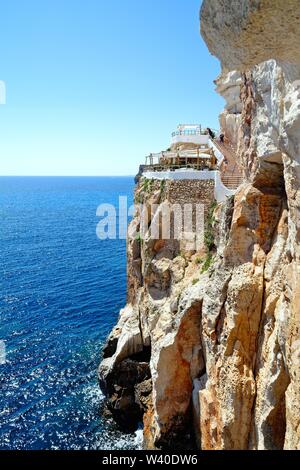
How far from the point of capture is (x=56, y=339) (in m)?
34.3

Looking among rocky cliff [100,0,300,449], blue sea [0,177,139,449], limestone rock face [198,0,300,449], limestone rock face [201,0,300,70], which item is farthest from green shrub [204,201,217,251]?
limestone rock face [201,0,300,70]

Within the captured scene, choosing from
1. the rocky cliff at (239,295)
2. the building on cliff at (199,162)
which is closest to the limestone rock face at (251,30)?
the rocky cliff at (239,295)

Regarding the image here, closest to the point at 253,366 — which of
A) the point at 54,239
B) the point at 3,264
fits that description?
the point at 3,264

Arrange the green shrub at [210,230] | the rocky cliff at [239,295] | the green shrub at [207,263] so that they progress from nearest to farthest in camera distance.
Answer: the rocky cliff at [239,295] < the green shrub at [207,263] < the green shrub at [210,230]

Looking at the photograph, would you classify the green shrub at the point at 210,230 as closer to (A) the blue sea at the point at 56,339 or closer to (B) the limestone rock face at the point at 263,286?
(B) the limestone rock face at the point at 263,286

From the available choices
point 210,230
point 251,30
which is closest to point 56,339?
point 210,230

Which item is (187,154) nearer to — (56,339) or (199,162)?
(199,162)

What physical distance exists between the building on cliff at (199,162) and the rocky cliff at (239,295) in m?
1.05

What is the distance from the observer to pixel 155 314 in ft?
80.2

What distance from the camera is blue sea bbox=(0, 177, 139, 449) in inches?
941

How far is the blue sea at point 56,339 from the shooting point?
2391 centimetres

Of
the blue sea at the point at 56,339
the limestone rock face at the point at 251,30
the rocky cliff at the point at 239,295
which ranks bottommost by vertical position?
the blue sea at the point at 56,339

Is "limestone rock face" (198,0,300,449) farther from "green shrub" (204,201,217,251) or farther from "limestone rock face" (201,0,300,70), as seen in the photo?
"green shrub" (204,201,217,251)

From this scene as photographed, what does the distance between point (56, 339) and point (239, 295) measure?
80.0 feet
